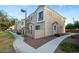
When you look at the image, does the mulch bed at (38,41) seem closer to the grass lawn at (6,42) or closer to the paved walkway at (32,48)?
the paved walkway at (32,48)

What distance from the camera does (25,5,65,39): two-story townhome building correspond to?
2.55m

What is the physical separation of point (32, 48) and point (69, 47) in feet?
1.53

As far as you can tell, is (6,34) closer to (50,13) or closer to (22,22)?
(22,22)

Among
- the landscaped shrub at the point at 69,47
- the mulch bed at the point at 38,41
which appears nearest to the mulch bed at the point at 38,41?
the mulch bed at the point at 38,41

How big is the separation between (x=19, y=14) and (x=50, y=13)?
0.40m

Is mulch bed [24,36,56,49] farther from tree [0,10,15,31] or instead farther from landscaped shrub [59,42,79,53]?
tree [0,10,15,31]

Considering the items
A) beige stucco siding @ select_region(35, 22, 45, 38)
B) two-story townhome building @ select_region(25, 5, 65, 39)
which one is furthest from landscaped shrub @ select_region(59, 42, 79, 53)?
beige stucco siding @ select_region(35, 22, 45, 38)

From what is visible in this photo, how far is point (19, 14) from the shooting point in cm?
255

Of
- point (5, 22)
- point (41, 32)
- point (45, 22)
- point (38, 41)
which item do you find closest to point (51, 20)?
point (45, 22)

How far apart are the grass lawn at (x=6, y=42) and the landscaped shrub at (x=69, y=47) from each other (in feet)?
2.09

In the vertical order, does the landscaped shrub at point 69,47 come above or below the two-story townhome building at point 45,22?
below

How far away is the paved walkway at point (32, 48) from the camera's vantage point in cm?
249
